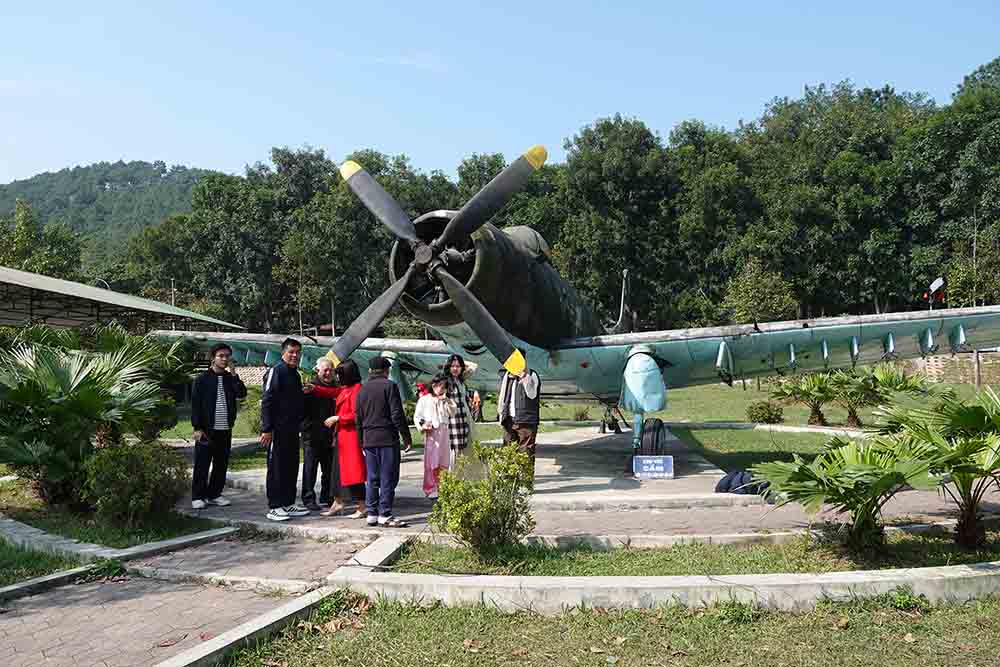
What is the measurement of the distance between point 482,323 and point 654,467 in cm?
342

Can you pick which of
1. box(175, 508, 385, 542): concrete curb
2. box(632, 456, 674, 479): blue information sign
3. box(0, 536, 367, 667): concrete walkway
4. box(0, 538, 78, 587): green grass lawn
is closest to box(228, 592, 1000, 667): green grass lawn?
box(0, 536, 367, 667): concrete walkway

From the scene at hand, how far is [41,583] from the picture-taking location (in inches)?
222

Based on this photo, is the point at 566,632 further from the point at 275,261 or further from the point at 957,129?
the point at 275,261

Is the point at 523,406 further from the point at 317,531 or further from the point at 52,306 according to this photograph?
→ the point at 52,306

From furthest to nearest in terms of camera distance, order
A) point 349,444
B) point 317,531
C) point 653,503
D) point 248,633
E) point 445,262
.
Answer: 1. point 445,262
2. point 653,503
3. point 349,444
4. point 317,531
5. point 248,633

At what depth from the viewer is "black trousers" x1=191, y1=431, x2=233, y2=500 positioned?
8688mm

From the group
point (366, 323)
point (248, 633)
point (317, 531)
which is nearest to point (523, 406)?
point (366, 323)

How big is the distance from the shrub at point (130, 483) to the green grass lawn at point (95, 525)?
0.45 feet

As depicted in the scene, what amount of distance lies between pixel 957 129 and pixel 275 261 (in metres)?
50.5

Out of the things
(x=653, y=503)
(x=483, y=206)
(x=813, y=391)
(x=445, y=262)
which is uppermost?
(x=483, y=206)

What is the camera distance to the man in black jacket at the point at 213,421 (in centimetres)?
857

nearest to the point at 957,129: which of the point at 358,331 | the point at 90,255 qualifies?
the point at 358,331

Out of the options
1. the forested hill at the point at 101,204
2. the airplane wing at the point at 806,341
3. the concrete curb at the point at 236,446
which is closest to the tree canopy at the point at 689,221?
the airplane wing at the point at 806,341

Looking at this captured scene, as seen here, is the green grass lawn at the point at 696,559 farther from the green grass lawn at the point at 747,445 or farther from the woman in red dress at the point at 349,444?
the green grass lawn at the point at 747,445
